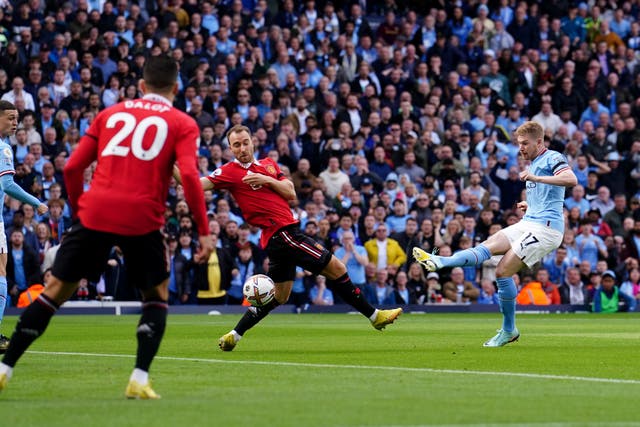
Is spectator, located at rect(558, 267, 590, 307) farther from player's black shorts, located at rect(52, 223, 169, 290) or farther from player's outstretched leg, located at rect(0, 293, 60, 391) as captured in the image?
player's outstretched leg, located at rect(0, 293, 60, 391)

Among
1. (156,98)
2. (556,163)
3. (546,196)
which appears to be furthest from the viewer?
(546,196)

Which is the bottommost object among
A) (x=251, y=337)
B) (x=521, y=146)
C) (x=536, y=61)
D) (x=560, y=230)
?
(x=251, y=337)

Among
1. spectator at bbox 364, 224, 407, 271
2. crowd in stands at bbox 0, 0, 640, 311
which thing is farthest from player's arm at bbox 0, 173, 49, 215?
spectator at bbox 364, 224, 407, 271

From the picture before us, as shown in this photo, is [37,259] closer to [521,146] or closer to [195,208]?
[521,146]

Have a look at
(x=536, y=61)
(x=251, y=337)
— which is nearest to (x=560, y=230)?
(x=251, y=337)

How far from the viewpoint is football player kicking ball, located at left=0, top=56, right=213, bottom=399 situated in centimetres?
882

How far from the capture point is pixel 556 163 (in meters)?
14.8

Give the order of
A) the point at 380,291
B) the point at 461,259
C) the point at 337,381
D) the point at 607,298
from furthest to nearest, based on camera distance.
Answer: the point at 607,298
the point at 380,291
the point at 461,259
the point at 337,381

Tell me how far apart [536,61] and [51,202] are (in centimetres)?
1474

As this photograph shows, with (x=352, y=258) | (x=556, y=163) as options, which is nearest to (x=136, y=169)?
(x=556, y=163)

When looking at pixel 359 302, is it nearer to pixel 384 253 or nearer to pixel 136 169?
pixel 136 169

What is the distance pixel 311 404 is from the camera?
8.45m

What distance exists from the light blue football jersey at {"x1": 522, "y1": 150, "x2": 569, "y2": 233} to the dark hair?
6.72 m

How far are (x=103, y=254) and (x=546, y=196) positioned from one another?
23.9ft
